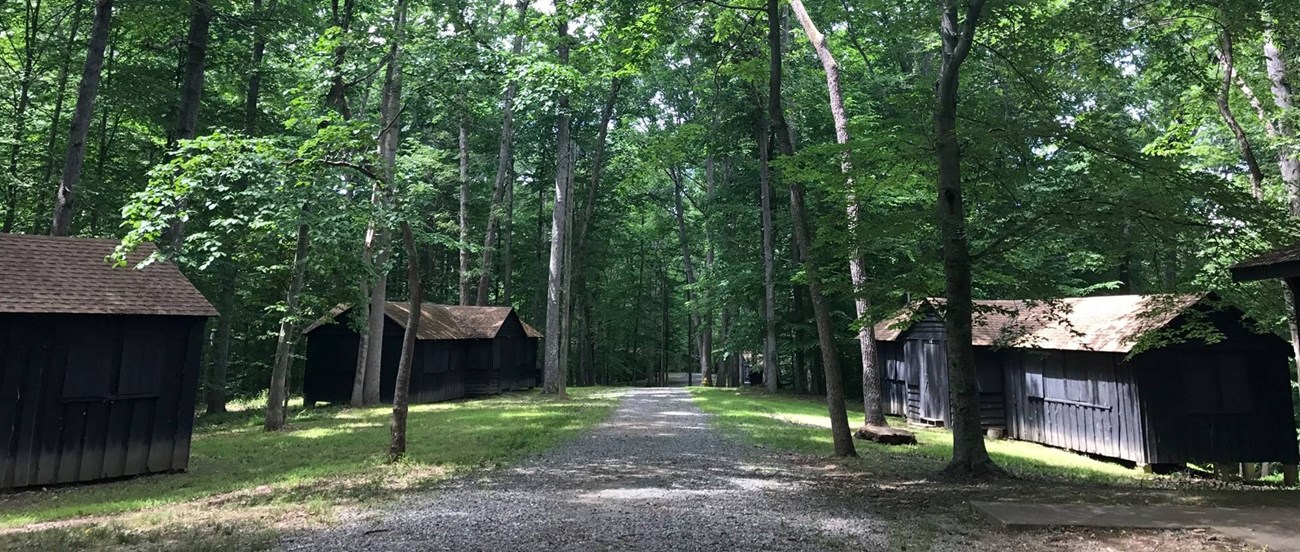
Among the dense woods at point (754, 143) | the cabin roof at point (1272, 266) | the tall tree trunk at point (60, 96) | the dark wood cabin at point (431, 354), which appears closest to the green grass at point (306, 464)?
the dense woods at point (754, 143)

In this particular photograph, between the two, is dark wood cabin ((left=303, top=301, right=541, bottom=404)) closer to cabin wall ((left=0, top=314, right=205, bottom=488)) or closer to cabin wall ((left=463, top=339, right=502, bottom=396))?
cabin wall ((left=463, top=339, right=502, bottom=396))

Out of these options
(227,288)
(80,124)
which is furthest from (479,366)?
(80,124)

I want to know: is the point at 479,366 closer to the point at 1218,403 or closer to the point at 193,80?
the point at 193,80

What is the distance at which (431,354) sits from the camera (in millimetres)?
25516

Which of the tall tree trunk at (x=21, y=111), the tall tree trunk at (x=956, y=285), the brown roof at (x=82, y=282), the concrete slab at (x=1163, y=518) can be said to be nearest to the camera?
the concrete slab at (x=1163, y=518)

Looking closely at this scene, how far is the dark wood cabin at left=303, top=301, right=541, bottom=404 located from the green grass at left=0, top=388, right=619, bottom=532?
4432 millimetres

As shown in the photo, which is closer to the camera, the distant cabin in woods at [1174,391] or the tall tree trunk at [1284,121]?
the tall tree trunk at [1284,121]

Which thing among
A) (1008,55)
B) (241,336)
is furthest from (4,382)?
(241,336)

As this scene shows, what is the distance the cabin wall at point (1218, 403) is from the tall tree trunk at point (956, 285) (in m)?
7.40

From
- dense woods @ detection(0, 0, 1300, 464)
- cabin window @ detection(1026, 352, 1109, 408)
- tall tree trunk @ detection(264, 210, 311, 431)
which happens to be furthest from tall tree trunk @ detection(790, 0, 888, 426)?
tall tree trunk @ detection(264, 210, 311, 431)

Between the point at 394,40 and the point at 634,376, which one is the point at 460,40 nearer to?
A: the point at 394,40

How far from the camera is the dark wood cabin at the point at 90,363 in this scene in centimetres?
943

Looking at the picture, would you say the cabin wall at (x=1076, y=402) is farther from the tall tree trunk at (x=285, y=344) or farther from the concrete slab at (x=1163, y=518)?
the tall tree trunk at (x=285, y=344)

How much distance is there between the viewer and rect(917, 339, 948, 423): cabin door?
20.2 meters
